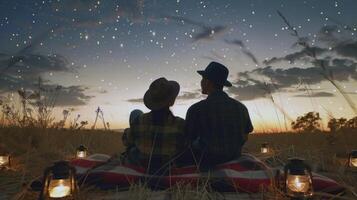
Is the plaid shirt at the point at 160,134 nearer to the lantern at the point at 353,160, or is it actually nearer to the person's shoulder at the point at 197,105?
the person's shoulder at the point at 197,105

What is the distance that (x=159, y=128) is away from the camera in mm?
5688

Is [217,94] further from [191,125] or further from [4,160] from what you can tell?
[4,160]

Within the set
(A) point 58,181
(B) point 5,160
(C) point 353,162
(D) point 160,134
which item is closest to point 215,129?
(D) point 160,134

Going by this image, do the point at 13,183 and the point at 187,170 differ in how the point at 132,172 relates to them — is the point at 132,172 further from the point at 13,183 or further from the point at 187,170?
the point at 13,183

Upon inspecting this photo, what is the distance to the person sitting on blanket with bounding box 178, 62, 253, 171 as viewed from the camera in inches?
227

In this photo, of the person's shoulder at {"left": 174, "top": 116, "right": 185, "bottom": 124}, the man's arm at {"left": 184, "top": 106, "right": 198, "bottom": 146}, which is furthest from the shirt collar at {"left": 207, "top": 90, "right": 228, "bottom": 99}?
the person's shoulder at {"left": 174, "top": 116, "right": 185, "bottom": 124}

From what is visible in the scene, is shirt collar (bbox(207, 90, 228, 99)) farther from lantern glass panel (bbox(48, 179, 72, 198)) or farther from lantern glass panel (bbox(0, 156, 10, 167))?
lantern glass panel (bbox(0, 156, 10, 167))

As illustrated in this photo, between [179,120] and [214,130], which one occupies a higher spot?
[179,120]

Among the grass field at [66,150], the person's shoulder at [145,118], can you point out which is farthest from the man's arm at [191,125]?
the grass field at [66,150]

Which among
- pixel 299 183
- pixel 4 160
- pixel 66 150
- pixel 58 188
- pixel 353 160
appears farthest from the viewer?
pixel 66 150

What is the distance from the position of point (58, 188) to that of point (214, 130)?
8.73ft

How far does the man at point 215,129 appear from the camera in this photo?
577cm

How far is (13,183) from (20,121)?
3.15m

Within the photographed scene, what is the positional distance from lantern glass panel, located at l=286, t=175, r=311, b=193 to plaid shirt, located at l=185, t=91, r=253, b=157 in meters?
1.87
